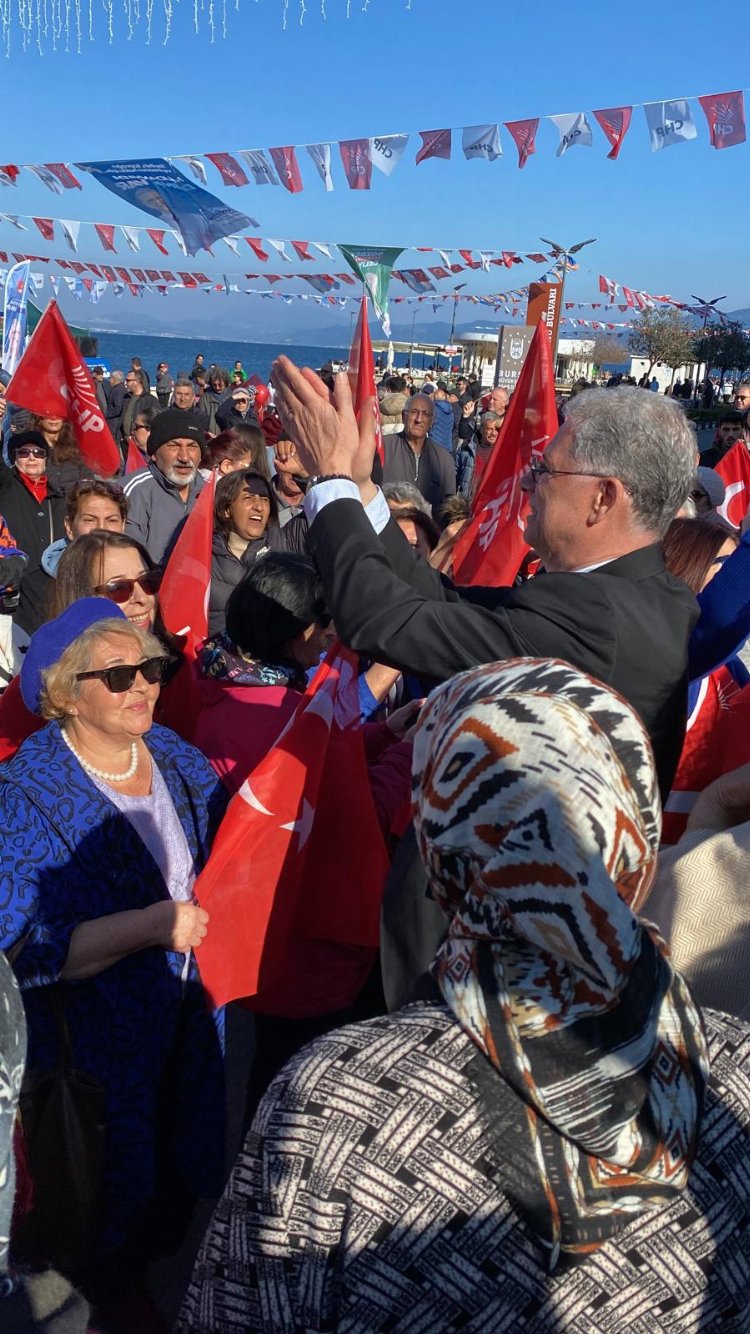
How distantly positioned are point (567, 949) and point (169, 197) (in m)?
10.5

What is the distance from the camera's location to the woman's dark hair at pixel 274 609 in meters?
2.91

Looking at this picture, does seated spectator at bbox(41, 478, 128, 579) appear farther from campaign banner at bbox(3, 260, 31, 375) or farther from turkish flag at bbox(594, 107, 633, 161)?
turkish flag at bbox(594, 107, 633, 161)

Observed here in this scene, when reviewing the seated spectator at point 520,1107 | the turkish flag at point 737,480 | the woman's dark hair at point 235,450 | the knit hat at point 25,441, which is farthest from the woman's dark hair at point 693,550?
→ the knit hat at point 25,441

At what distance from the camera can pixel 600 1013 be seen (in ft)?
4.02

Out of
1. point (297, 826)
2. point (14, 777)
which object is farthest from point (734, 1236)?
point (14, 777)

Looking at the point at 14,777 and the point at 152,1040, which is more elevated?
the point at 14,777

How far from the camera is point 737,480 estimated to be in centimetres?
675

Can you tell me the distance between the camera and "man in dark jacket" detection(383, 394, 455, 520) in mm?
8977

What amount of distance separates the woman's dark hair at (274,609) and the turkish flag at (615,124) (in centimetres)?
943

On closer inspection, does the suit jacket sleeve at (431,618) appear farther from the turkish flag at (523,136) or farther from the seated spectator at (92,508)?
the turkish flag at (523,136)

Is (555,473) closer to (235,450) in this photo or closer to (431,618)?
(431,618)

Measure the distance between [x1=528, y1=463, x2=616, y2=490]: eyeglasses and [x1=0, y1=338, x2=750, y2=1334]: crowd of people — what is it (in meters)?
0.01

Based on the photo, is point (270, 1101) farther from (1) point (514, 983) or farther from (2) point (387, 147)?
(2) point (387, 147)

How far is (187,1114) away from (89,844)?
0.76 m
